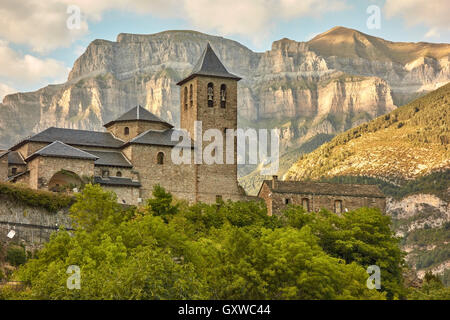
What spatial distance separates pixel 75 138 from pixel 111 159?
4.46m

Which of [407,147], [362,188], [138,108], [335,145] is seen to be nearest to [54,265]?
[138,108]

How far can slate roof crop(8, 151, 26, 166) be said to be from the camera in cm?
6681

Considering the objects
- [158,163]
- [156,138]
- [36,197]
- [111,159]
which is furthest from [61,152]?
[36,197]

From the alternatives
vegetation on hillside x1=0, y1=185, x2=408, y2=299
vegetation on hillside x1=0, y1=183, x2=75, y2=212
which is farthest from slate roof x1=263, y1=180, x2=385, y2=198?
vegetation on hillside x1=0, y1=183, x2=75, y2=212

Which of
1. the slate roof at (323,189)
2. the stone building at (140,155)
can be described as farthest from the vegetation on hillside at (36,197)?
the slate roof at (323,189)

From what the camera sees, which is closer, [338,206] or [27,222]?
[27,222]

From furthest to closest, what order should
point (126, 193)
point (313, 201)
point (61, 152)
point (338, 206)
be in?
point (338, 206) → point (313, 201) → point (126, 193) → point (61, 152)

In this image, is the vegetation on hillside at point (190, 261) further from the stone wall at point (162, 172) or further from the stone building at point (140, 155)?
the stone wall at point (162, 172)

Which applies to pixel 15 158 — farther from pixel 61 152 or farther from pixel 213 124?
pixel 213 124

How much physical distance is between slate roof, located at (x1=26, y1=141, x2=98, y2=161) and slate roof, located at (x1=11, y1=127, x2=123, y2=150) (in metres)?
2.89

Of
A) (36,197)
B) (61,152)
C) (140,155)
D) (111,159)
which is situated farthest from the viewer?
(140,155)

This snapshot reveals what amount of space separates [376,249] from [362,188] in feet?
65.5

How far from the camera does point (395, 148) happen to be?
531ft

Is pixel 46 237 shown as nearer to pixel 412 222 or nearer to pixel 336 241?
pixel 336 241
